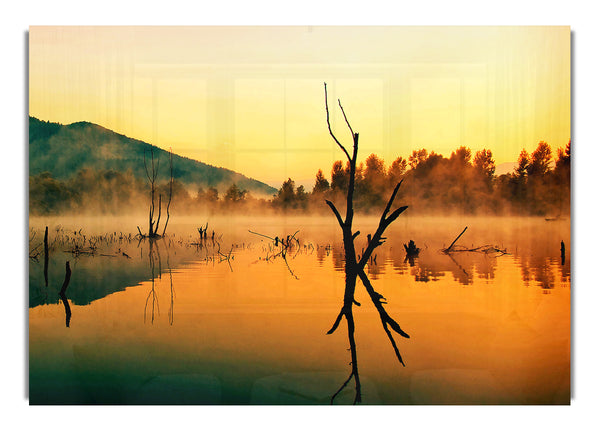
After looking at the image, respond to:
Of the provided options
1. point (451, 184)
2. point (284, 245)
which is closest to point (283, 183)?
point (284, 245)

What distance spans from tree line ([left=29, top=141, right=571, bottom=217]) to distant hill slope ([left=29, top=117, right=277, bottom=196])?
2.4 inches

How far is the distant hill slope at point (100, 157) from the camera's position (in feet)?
13.5

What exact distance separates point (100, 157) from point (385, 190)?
247cm

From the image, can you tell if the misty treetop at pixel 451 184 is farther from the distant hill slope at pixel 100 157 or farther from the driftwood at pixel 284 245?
the distant hill slope at pixel 100 157

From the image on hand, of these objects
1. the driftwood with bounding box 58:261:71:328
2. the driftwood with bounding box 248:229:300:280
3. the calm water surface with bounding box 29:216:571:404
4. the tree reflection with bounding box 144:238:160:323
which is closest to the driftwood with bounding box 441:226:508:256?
the calm water surface with bounding box 29:216:571:404

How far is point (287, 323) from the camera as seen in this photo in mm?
4016

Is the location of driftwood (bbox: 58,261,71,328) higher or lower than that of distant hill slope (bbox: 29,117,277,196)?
lower

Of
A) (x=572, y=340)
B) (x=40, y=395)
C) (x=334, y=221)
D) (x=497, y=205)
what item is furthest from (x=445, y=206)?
(x=40, y=395)

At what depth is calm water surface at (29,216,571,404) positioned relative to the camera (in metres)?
3.81

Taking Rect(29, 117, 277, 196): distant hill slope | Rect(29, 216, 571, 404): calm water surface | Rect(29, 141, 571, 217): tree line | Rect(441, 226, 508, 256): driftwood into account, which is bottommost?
Rect(29, 216, 571, 404): calm water surface

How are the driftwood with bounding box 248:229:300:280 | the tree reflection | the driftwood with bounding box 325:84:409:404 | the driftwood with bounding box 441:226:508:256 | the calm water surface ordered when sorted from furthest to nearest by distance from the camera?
the driftwood with bounding box 248:229:300:280, the driftwood with bounding box 441:226:508:256, the tree reflection, the driftwood with bounding box 325:84:409:404, the calm water surface

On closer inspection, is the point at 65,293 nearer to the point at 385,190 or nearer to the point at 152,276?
the point at 152,276

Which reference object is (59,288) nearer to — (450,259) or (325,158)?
(325,158)

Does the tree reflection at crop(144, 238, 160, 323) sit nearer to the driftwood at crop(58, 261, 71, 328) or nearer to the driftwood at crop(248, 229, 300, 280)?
the driftwood at crop(58, 261, 71, 328)
